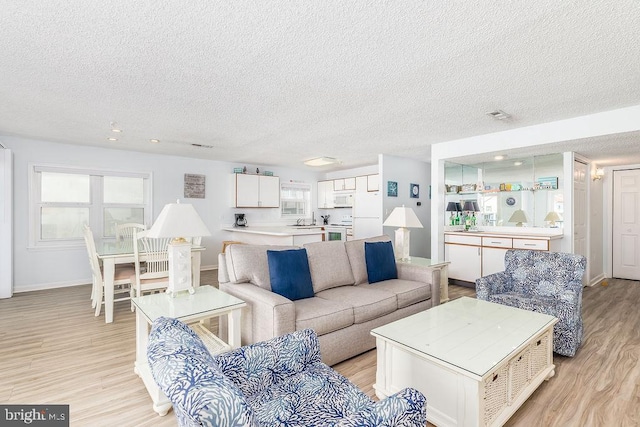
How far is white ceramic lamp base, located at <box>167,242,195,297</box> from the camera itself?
2443 mm

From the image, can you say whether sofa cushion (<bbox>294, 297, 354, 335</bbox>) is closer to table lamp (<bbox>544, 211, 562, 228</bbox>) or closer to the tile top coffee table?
the tile top coffee table

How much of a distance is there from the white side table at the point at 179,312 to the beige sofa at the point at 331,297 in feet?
0.65

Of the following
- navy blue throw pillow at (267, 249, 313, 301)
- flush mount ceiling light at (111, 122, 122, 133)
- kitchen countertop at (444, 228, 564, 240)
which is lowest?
navy blue throw pillow at (267, 249, 313, 301)

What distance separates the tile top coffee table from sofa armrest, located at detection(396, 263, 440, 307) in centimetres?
99

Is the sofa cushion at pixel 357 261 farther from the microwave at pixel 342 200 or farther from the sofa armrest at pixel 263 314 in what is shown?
the microwave at pixel 342 200

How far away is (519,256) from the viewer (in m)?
3.29

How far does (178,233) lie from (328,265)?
4.68 ft

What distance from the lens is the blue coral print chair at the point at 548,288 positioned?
259 centimetres

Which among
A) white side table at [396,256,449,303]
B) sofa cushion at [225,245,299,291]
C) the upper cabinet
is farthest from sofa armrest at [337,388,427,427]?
the upper cabinet

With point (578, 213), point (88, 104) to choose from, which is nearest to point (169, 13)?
point (88, 104)

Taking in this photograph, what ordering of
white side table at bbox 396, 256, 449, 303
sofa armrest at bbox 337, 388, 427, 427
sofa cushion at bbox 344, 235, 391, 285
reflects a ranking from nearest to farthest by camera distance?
sofa armrest at bbox 337, 388, 427, 427
sofa cushion at bbox 344, 235, 391, 285
white side table at bbox 396, 256, 449, 303

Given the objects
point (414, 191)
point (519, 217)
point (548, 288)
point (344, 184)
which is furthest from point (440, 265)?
point (344, 184)

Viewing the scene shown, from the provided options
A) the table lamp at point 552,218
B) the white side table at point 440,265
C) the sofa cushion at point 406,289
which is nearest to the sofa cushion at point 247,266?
the sofa cushion at point 406,289

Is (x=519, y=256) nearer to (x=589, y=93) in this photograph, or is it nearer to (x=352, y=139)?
(x=589, y=93)
